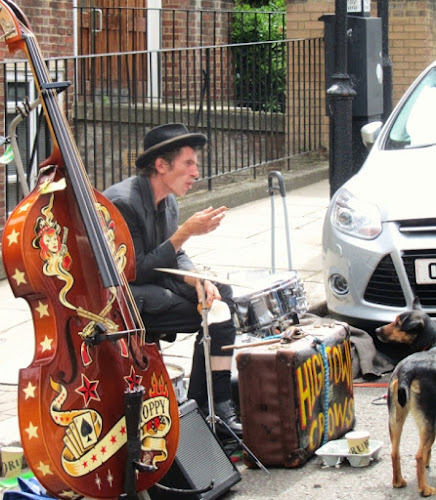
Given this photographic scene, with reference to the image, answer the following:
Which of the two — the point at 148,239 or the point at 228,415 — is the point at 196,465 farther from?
the point at 148,239

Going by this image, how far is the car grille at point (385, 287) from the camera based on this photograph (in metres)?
6.26

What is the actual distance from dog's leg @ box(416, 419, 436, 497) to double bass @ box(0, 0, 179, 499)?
3.35 ft

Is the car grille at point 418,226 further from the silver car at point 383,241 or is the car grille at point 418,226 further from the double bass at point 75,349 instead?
the double bass at point 75,349

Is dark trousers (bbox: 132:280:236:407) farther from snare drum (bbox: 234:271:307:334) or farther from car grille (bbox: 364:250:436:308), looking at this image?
car grille (bbox: 364:250:436:308)

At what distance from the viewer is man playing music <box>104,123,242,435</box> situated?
512 centimetres

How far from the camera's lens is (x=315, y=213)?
35.6 ft

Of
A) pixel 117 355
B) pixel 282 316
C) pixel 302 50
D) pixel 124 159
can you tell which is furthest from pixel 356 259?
pixel 302 50

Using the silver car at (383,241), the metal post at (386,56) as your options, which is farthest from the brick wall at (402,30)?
the silver car at (383,241)

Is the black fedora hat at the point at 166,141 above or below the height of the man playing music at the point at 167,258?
above

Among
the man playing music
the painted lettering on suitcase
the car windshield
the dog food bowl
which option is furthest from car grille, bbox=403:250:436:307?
the dog food bowl

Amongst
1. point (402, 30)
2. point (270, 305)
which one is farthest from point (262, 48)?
point (270, 305)

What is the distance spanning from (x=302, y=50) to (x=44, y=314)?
9870 millimetres

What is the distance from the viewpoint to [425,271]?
6152 mm

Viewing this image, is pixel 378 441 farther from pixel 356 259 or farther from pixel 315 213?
pixel 315 213
